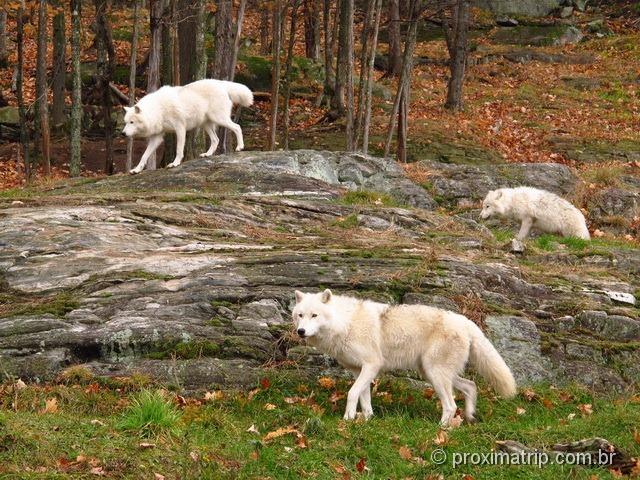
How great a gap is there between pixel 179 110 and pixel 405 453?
436 inches

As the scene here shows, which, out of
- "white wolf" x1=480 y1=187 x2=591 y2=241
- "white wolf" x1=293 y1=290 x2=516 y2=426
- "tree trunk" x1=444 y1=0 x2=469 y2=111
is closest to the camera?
"white wolf" x1=293 y1=290 x2=516 y2=426

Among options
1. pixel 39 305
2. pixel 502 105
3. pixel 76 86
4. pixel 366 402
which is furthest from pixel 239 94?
pixel 502 105

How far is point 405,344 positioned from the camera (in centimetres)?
835

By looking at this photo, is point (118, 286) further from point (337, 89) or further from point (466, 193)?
point (337, 89)

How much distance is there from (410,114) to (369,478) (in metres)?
24.1

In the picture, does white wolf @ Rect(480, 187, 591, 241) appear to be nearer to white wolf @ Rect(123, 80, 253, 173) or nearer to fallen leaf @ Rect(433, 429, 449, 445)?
white wolf @ Rect(123, 80, 253, 173)

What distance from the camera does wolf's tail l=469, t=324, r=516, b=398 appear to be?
829 cm

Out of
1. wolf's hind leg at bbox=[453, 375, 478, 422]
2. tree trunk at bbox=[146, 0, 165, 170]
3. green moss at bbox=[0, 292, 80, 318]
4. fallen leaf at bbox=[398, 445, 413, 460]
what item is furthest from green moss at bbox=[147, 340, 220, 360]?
tree trunk at bbox=[146, 0, 165, 170]

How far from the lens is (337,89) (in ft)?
89.7

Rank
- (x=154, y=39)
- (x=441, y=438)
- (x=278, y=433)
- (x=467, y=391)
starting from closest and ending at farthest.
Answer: (x=441, y=438)
(x=278, y=433)
(x=467, y=391)
(x=154, y=39)

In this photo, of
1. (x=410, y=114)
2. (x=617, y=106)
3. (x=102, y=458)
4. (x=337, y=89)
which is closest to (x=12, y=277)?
(x=102, y=458)

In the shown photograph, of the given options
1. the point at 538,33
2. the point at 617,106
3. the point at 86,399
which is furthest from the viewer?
the point at 538,33

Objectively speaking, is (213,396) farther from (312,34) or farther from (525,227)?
(312,34)

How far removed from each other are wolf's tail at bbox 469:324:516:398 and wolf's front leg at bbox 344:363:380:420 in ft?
3.10
